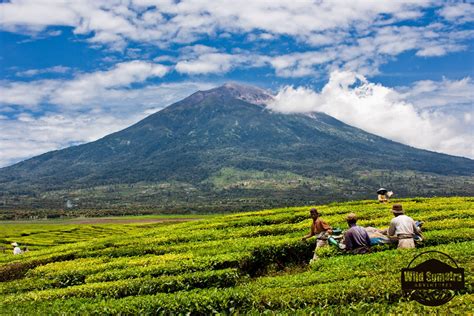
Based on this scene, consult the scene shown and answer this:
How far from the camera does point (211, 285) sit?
675 inches

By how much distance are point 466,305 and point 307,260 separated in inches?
453

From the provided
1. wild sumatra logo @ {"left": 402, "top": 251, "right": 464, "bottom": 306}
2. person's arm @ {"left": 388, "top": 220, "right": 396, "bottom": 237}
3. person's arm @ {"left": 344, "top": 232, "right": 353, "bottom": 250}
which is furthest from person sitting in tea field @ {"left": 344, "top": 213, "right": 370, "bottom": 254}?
wild sumatra logo @ {"left": 402, "top": 251, "right": 464, "bottom": 306}

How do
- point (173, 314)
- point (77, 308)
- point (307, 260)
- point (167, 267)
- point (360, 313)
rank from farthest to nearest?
point (307, 260) → point (167, 267) → point (77, 308) → point (173, 314) → point (360, 313)

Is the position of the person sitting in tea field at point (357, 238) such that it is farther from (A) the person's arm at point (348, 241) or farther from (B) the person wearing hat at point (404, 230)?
(B) the person wearing hat at point (404, 230)

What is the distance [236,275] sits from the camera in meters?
17.7

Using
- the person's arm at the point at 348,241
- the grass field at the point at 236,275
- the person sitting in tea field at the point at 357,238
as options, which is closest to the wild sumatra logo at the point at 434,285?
the grass field at the point at 236,275

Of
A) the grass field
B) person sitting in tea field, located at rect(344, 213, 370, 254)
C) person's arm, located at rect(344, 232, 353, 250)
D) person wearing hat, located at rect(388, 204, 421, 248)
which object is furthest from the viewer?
person's arm, located at rect(344, 232, 353, 250)

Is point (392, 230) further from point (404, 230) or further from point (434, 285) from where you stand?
point (434, 285)

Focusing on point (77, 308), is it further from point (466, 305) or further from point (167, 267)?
point (466, 305)

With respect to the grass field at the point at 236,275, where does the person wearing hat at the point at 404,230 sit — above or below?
above

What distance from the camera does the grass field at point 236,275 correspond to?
40.2ft

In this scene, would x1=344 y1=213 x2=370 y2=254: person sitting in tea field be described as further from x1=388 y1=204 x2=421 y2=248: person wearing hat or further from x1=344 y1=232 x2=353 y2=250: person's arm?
x1=388 y1=204 x2=421 y2=248: person wearing hat

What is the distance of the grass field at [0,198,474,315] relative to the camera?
1224cm

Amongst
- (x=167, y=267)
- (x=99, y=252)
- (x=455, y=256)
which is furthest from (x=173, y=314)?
(x=99, y=252)
